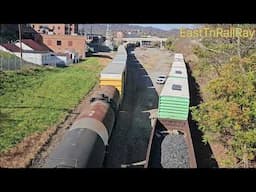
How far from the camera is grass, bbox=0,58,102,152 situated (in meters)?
6.42

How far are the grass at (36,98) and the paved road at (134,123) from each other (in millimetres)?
1214

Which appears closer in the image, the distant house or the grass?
the grass

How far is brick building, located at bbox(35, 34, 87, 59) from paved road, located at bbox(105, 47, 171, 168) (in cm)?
398

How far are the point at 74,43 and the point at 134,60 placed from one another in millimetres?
2781

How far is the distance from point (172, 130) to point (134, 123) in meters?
1.01

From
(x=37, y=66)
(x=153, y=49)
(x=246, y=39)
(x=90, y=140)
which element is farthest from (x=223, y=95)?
(x=153, y=49)

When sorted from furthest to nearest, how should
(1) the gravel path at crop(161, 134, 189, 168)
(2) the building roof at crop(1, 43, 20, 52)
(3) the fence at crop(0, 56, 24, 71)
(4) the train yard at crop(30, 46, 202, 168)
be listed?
(2) the building roof at crop(1, 43, 20, 52)
(3) the fence at crop(0, 56, 24, 71)
(1) the gravel path at crop(161, 134, 189, 168)
(4) the train yard at crop(30, 46, 202, 168)

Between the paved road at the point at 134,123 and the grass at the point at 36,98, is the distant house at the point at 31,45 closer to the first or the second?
the grass at the point at 36,98

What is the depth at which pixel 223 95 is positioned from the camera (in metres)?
4.75

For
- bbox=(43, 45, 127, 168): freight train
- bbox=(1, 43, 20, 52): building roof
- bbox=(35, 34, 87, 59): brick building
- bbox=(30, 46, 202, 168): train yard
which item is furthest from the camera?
bbox=(35, 34, 87, 59): brick building

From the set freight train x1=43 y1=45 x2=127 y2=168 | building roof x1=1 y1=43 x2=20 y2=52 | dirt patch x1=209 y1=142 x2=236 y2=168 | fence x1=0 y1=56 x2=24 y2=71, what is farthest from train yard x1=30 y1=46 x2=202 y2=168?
building roof x1=1 y1=43 x2=20 y2=52

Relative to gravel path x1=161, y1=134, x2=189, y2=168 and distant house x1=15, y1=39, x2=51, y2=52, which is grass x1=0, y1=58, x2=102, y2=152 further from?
gravel path x1=161, y1=134, x2=189, y2=168

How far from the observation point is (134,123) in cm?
719
